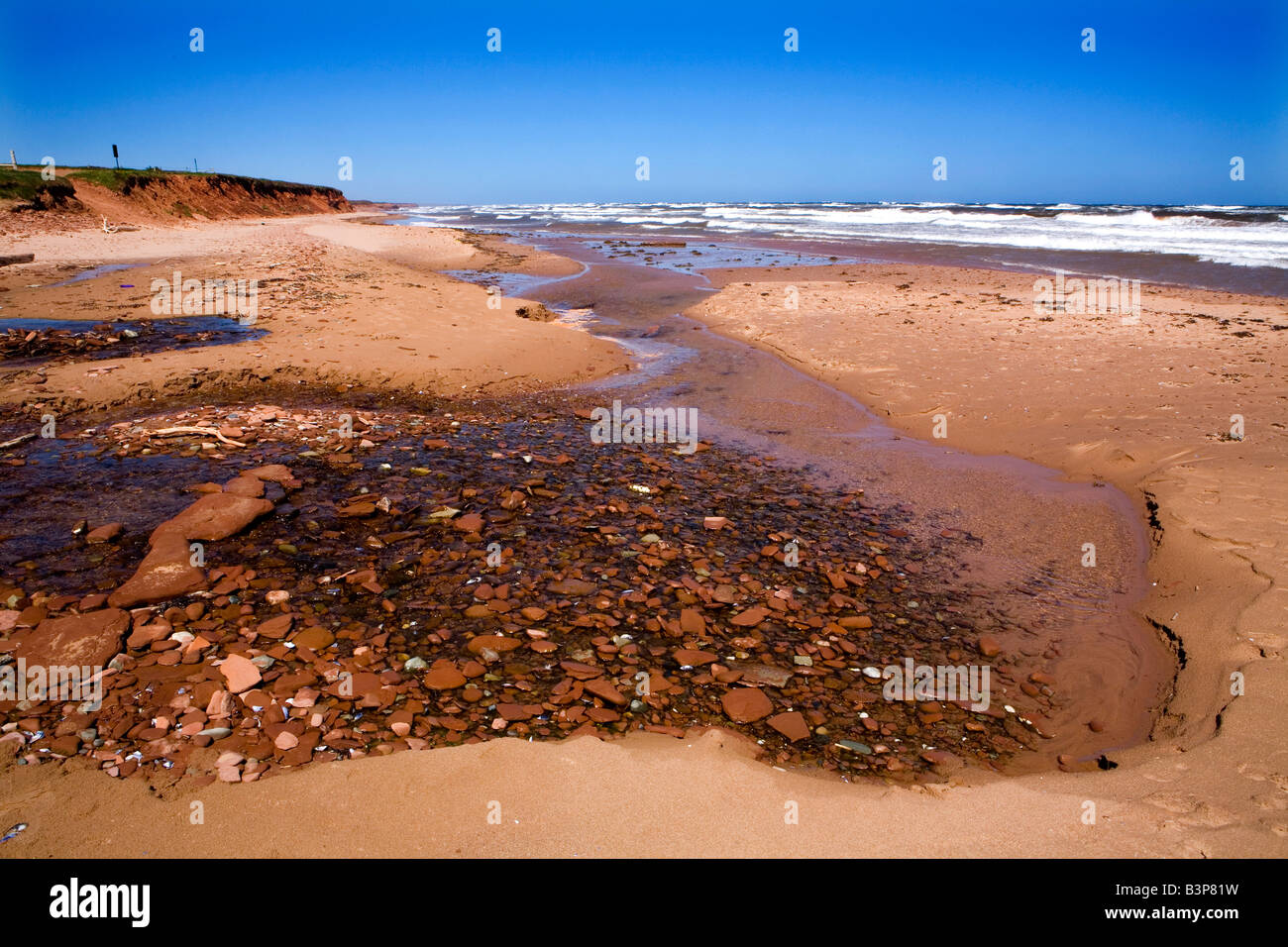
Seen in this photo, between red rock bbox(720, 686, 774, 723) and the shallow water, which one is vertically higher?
the shallow water

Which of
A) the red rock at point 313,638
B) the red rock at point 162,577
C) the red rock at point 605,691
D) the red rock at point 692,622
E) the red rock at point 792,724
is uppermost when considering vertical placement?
the red rock at point 162,577

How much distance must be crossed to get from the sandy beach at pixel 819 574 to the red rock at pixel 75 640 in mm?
156

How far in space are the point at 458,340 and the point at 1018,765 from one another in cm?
1047

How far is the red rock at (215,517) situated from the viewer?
513 centimetres

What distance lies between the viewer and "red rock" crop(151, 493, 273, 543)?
5133mm

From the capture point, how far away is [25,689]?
11.5ft

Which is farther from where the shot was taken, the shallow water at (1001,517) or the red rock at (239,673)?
the shallow water at (1001,517)

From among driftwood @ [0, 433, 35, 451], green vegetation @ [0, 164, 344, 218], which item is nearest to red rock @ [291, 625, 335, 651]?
driftwood @ [0, 433, 35, 451]

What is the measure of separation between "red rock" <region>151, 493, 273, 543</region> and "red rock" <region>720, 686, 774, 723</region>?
4.19m

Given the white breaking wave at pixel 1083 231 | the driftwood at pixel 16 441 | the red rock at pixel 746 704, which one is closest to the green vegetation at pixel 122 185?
the driftwood at pixel 16 441

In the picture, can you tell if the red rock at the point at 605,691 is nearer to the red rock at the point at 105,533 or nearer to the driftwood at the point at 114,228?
the red rock at the point at 105,533

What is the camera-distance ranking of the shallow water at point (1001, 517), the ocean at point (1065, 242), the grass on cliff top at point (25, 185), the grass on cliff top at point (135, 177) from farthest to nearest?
the grass on cliff top at point (135, 177) < the grass on cliff top at point (25, 185) < the ocean at point (1065, 242) < the shallow water at point (1001, 517)

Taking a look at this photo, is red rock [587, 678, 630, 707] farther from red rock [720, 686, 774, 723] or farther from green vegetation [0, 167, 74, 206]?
green vegetation [0, 167, 74, 206]

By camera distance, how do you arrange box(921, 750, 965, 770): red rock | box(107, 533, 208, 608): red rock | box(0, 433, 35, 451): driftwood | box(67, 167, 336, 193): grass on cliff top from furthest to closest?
box(67, 167, 336, 193): grass on cliff top < box(0, 433, 35, 451): driftwood < box(107, 533, 208, 608): red rock < box(921, 750, 965, 770): red rock
